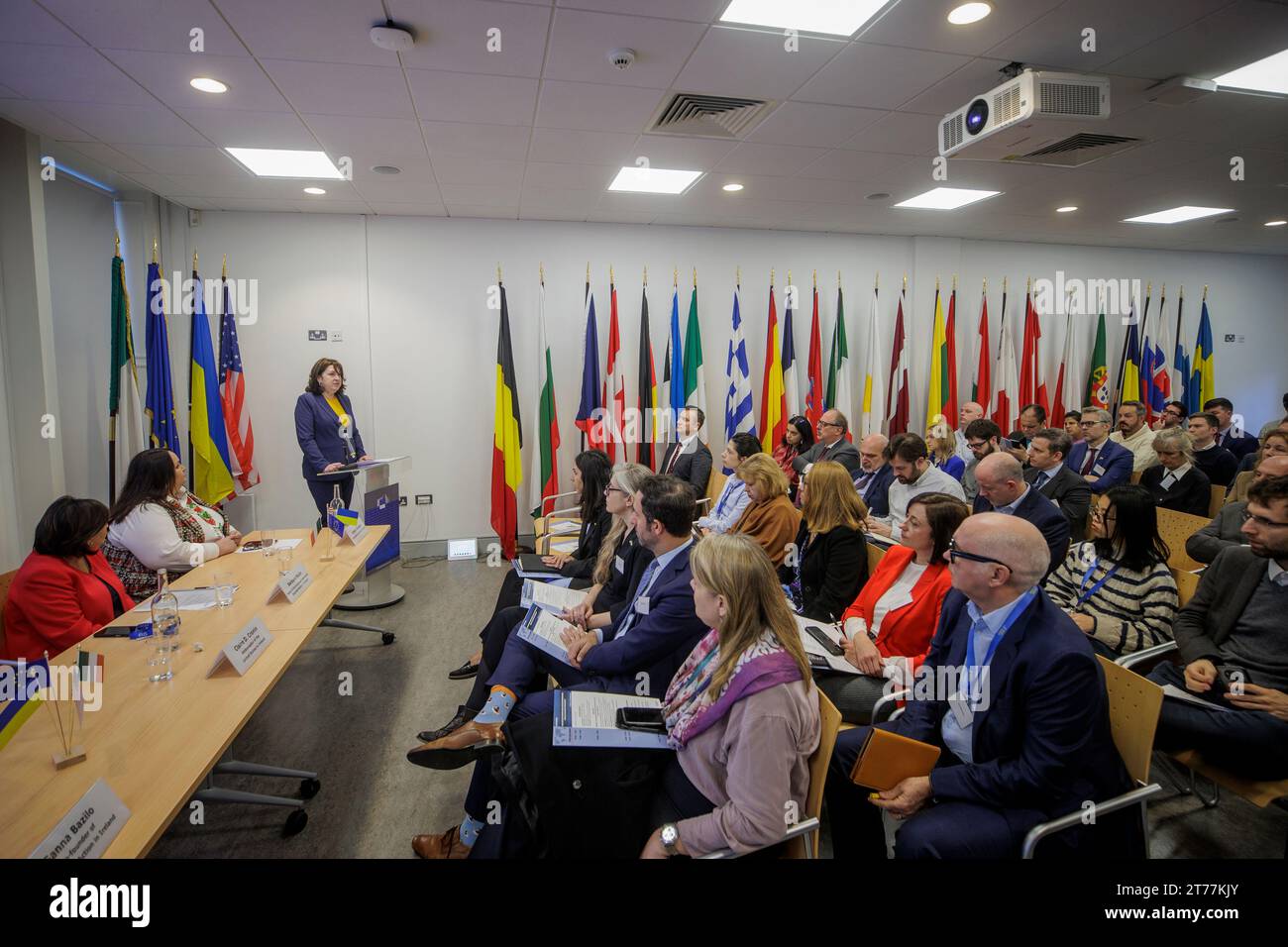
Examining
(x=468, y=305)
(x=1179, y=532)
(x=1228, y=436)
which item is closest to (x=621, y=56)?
(x=468, y=305)

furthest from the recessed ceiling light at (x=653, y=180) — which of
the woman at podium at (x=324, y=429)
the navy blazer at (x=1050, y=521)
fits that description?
the navy blazer at (x=1050, y=521)

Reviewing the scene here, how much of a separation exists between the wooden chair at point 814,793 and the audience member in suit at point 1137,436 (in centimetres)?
553

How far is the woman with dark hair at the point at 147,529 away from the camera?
3.20 m

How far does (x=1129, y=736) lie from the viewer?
183 cm

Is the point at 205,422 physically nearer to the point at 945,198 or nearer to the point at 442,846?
the point at 442,846

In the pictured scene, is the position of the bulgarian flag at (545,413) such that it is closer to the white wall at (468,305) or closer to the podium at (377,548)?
the white wall at (468,305)

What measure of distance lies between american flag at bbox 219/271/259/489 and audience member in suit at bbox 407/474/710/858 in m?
4.36

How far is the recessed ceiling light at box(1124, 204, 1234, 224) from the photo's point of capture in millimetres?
5963

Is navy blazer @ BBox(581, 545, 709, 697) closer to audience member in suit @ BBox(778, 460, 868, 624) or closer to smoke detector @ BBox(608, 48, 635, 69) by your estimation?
audience member in suit @ BBox(778, 460, 868, 624)

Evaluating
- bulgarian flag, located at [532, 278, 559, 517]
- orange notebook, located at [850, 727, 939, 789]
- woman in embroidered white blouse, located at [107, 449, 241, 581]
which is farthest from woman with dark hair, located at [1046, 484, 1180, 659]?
bulgarian flag, located at [532, 278, 559, 517]

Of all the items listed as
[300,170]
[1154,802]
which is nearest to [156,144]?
[300,170]

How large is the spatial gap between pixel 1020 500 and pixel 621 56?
2923mm

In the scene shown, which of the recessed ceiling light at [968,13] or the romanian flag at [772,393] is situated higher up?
the recessed ceiling light at [968,13]

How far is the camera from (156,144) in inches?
163
